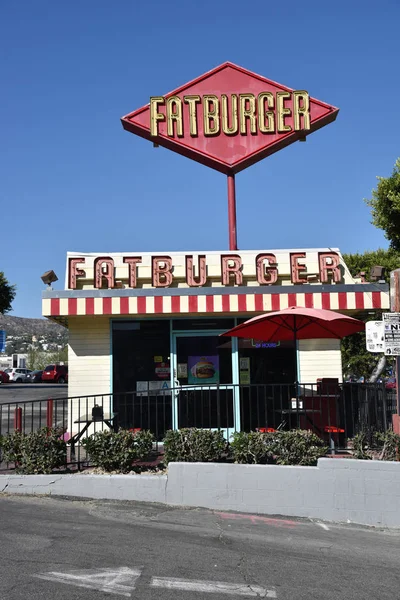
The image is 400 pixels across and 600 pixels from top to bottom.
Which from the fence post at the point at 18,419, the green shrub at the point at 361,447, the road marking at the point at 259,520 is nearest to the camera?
the road marking at the point at 259,520

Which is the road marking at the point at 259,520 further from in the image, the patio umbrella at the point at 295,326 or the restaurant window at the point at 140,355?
the restaurant window at the point at 140,355

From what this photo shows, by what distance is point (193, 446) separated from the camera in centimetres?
764

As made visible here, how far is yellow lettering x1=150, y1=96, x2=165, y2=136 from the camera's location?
14.0 metres

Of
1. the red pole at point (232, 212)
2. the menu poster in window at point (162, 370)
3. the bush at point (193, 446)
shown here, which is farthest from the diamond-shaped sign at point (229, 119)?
the bush at point (193, 446)

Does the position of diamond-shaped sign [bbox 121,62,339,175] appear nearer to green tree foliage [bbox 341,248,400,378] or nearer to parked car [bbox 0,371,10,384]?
green tree foliage [bbox 341,248,400,378]

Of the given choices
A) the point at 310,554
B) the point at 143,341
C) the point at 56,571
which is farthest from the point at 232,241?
the point at 56,571

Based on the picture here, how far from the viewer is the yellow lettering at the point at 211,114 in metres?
14.2

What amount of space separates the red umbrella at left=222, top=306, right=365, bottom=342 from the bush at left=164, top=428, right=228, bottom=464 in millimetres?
2050

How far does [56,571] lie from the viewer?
4762 millimetres

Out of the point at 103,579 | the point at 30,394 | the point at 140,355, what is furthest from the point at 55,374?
the point at 103,579

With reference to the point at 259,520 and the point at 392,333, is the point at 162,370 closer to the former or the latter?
the point at 259,520

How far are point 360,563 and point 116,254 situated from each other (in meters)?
8.06

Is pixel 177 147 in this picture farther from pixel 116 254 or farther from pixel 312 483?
pixel 312 483

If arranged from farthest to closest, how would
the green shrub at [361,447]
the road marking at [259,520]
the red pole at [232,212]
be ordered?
the red pole at [232,212] < the green shrub at [361,447] < the road marking at [259,520]
